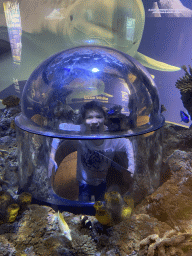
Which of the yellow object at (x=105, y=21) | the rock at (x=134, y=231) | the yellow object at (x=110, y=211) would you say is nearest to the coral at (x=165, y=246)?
the rock at (x=134, y=231)

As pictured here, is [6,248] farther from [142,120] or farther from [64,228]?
[142,120]

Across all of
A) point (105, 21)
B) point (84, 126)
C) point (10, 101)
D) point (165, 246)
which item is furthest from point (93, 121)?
point (105, 21)

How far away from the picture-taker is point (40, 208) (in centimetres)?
152

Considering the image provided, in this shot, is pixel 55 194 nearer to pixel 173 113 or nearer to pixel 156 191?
pixel 156 191

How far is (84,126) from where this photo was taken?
1451 mm

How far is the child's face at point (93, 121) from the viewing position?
1.45m

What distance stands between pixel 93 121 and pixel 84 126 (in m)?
0.08

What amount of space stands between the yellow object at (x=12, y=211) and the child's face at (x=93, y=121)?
0.76 m

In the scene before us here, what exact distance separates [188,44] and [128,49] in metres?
1.56

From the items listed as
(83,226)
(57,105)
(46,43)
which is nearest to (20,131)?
(57,105)

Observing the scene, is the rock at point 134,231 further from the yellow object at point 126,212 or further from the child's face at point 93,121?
the child's face at point 93,121

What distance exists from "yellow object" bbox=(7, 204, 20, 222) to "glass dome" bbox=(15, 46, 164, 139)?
0.56 meters

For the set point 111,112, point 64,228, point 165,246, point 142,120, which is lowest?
point 64,228

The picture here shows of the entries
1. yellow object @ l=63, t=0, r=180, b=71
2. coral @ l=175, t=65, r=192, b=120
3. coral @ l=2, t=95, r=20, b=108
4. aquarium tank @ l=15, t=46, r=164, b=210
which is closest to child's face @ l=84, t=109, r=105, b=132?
aquarium tank @ l=15, t=46, r=164, b=210
